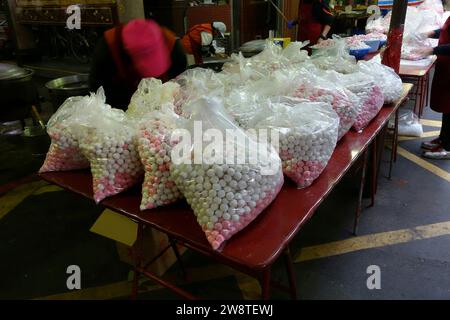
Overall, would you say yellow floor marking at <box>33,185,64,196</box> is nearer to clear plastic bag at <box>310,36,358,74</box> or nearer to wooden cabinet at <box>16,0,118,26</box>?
clear plastic bag at <box>310,36,358,74</box>

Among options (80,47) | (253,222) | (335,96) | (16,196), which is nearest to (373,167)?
(335,96)

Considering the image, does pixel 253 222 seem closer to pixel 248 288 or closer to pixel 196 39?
pixel 248 288

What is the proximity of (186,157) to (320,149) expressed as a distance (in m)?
0.50

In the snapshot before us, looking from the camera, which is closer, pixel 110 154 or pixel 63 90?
pixel 110 154

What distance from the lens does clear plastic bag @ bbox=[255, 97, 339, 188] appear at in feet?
3.76

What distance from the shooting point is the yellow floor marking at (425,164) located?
281 centimetres

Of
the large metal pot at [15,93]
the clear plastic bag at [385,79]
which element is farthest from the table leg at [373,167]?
the large metal pot at [15,93]

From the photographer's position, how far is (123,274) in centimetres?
191

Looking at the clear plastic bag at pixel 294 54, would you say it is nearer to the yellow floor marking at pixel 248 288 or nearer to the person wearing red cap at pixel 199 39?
the person wearing red cap at pixel 199 39

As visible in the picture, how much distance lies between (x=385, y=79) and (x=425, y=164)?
148 centimetres

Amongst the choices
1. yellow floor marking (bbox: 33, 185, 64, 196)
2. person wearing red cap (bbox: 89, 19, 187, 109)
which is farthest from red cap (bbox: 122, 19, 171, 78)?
yellow floor marking (bbox: 33, 185, 64, 196)

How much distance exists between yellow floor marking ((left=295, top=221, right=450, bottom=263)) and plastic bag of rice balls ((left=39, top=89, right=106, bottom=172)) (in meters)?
1.30

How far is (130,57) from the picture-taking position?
1.82m
